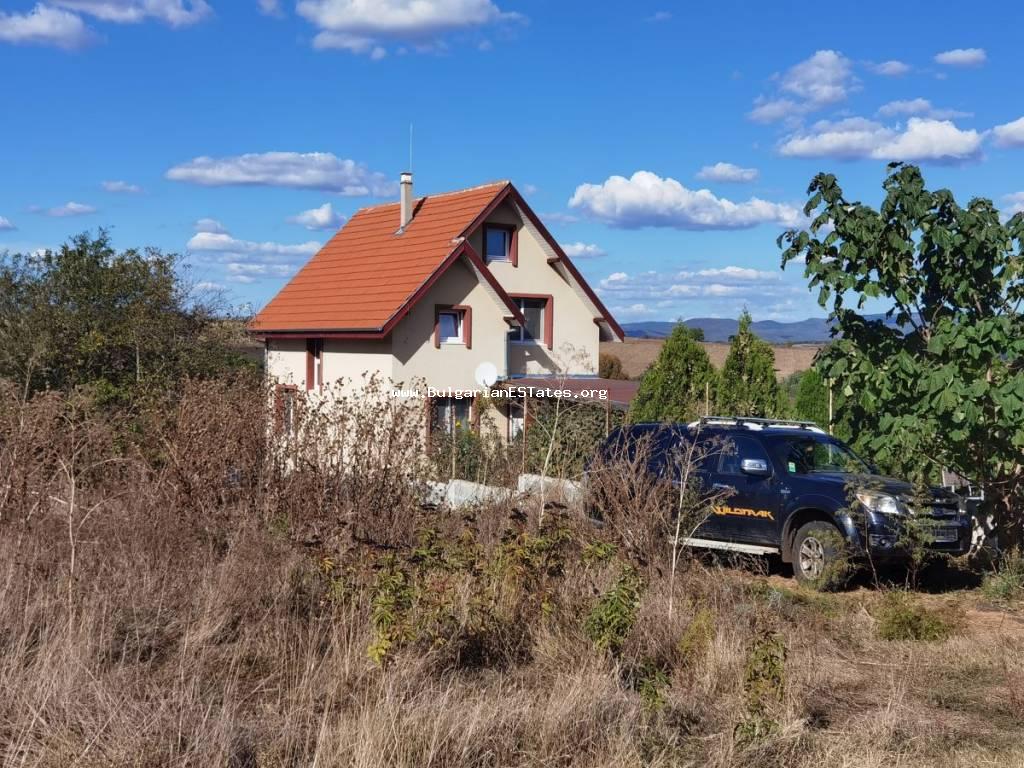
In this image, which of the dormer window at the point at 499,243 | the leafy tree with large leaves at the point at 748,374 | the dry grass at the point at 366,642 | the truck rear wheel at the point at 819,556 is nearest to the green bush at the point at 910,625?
the dry grass at the point at 366,642

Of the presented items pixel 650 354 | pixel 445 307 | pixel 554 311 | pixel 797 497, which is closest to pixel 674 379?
pixel 445 307

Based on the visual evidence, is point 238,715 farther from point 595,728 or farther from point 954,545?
point 954,545

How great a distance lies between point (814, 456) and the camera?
44.8ft

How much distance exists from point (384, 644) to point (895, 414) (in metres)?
7.95

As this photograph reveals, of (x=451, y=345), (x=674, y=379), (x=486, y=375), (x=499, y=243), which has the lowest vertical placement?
(x=674, y=379)

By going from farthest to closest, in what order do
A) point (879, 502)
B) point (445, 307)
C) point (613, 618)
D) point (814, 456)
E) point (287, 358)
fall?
point (287, 358), point (445, 307), point (814, 456), point (879, 502), point (613, 618)

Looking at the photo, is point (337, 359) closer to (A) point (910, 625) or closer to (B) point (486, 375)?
(B) point (486, 375)

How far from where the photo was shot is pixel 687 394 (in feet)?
84.5

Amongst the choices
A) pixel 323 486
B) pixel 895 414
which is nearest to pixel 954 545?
pixel 895 414

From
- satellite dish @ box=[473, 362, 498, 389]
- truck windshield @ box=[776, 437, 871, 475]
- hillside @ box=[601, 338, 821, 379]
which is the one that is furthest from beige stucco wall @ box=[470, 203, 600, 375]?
hillside @ box=[601, 338, 821, 379]

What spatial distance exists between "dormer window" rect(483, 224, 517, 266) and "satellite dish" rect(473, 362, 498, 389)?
11.4ft

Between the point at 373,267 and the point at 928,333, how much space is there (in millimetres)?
20656

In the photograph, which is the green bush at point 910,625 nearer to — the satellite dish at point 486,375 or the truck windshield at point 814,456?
the truck windshield at point 814,456

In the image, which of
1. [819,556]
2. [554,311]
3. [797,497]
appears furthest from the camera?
[554,311]
